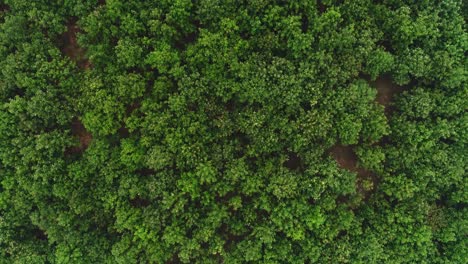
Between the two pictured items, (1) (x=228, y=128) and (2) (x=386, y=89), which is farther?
(2) (x=386, y=89)

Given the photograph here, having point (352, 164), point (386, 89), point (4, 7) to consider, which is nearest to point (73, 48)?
point (4, 7)

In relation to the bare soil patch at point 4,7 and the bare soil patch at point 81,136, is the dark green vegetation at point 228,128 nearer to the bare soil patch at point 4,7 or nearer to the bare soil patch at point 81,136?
the bare soil patch at point 4,7

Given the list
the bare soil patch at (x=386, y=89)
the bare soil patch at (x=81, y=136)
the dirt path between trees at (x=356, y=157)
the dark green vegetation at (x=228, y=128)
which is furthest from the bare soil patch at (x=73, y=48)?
the bare soil patch at (x=386, y=89)

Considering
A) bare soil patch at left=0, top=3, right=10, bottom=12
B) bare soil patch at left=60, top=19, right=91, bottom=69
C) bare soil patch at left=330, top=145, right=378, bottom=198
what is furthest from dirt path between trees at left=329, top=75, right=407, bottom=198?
bare soil patch at left=0, top=3, right=10, bottom=12

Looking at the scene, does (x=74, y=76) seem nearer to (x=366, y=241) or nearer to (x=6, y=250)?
(x=6, y=250)

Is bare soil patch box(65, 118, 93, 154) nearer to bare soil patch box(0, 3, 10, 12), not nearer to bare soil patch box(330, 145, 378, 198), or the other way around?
bare soil patch box(0, 3, 10, 12)

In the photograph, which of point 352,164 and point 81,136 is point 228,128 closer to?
point 352,164
